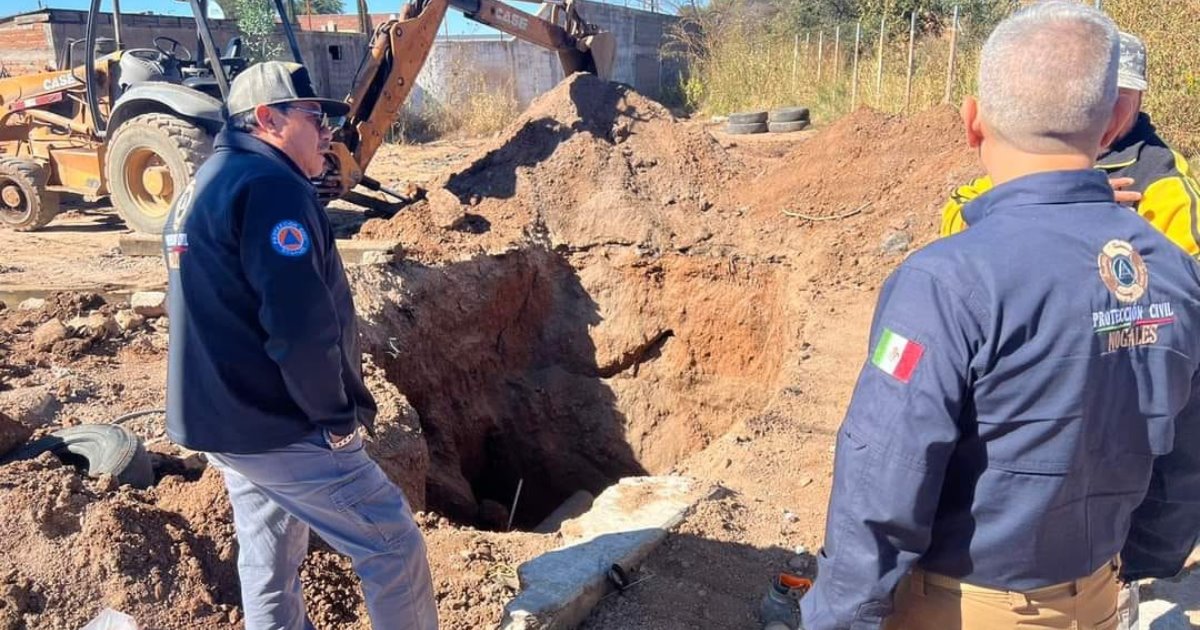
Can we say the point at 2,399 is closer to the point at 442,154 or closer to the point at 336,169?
the point at 336,169

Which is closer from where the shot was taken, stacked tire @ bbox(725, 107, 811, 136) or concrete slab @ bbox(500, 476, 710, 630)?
concrete slab @ bbox(500, 476, 710, 630)

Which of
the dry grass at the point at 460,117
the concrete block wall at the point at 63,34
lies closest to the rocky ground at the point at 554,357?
the concrete block wall at the point at 63,34

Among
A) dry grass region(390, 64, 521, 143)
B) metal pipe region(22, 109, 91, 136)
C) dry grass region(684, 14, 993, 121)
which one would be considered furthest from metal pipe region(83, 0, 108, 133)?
dry grass region(684, 14, 993, 121)

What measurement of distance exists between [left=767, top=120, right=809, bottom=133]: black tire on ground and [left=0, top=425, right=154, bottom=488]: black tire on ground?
12.6 metres

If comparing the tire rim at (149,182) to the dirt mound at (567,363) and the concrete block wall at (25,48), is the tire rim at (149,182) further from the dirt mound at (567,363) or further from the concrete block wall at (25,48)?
the concrete block wall at (25,48)

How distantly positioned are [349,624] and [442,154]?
14667 millimetres

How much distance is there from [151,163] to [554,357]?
469cm

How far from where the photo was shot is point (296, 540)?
2.95 meters

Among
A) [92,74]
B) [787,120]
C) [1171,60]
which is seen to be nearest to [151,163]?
[92,74]

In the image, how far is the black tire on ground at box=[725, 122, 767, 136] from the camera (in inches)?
582

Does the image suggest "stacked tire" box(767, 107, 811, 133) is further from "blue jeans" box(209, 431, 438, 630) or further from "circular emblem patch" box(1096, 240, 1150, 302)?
"circular emblem patch" box(1096, 240, 1150, 302)

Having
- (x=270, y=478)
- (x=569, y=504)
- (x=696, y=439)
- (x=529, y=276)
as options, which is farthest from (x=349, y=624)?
(x=529, y=276)

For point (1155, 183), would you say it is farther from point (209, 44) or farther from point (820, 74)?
point (820, 74)

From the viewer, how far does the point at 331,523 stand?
2699mm
